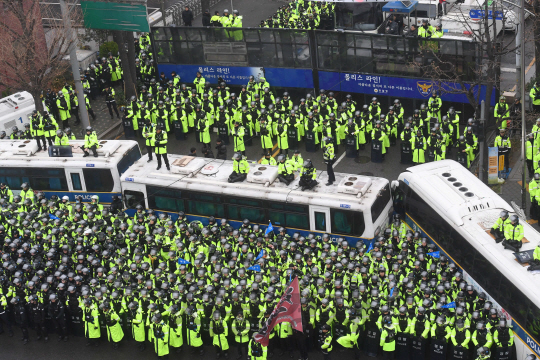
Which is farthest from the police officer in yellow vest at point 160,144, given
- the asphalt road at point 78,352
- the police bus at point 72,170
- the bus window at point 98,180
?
the asphalt road at point 78,352

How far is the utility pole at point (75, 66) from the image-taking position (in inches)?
1152

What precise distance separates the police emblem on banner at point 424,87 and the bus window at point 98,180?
12.6 m

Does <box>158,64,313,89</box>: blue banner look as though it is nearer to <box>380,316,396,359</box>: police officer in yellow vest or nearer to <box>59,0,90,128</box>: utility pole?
<box>59,0,90,128</box>: utility pole

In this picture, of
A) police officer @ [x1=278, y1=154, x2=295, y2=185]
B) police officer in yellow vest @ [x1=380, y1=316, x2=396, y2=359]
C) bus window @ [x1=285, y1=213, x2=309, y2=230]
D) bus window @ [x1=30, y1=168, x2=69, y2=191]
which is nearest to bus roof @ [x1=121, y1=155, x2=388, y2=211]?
police officer @ [x1=278, y1=154, x2=295, y2=185]

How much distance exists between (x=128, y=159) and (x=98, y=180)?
4.08 feet

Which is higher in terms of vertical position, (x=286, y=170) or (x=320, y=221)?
(x=286, y=170)

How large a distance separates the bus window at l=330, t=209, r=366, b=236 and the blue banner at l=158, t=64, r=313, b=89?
1162cm

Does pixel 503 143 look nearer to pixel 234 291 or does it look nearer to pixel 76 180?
pixel 234 291

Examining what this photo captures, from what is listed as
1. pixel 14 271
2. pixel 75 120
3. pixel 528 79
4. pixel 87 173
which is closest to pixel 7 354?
pixel 14 271

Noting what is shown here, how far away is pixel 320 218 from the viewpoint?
21516 mm

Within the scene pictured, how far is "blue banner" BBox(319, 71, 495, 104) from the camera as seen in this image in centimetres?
2903

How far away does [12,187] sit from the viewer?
84.5 feet

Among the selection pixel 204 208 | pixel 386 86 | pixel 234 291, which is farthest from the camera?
pixel 386 86

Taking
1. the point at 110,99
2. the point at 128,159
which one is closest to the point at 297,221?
the point at 128,159
